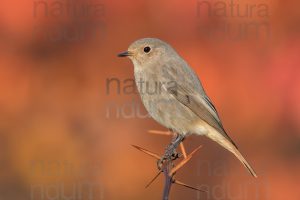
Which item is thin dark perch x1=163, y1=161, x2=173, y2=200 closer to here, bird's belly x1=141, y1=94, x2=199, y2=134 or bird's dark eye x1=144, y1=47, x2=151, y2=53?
bird's belly x1=141, y1=94, x2=199, y2=134

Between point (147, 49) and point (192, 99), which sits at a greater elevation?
point (147, 49)

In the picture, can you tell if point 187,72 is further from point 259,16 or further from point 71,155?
point 259,16

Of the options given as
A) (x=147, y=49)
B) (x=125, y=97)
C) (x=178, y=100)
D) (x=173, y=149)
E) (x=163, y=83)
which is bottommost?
(x=173, y=149)

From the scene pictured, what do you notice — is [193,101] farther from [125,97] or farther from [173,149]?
[125,97]

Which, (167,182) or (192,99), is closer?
(167,182)

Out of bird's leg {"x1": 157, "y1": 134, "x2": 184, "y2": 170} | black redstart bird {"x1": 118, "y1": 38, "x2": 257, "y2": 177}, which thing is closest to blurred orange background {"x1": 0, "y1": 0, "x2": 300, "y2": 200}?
black redstart bird {"x1": 118, "y1": 38, "x2": 257, "y2": 177}

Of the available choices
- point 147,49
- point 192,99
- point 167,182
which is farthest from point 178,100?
point 167,182

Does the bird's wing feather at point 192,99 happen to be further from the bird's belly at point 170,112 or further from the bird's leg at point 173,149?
the bird's leg at point 173,149

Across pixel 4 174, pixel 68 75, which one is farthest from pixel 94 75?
pixel 4 174

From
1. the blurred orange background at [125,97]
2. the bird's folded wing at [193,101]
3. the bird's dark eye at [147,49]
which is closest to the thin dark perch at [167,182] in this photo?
the bird's folded wing at [193,101]
